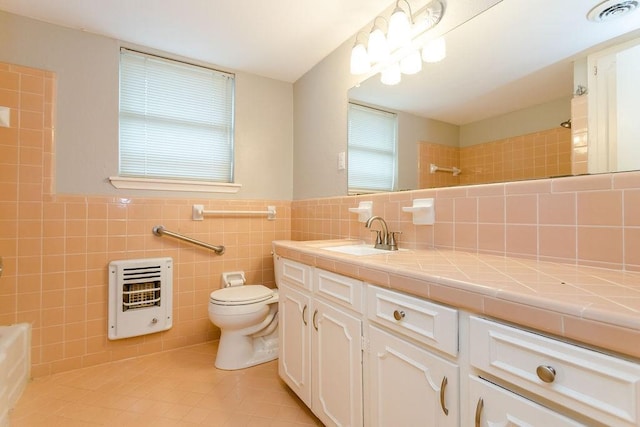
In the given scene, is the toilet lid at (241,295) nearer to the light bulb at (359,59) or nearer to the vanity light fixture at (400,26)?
the light bulb at (359,59)

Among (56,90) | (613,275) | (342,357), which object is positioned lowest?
(342,357)

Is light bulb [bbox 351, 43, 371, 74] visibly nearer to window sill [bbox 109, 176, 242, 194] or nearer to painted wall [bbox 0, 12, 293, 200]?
window sill [bbox 109, 176, 242, 194]

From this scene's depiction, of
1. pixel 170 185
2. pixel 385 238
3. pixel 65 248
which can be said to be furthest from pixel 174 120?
pixel 385 238

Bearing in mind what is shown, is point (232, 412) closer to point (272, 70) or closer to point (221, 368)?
point (221, 368)

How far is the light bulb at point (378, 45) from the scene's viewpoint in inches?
65.6

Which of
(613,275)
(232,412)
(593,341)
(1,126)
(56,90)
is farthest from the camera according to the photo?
(56,90)

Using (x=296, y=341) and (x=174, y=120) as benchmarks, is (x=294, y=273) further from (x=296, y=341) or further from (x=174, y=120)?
(x=174, y=120)

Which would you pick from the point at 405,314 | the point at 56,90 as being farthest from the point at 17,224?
the point at 405,314

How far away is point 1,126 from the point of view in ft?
5.58

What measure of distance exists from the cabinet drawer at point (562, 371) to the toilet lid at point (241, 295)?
1.48 metres

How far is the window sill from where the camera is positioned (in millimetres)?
2012

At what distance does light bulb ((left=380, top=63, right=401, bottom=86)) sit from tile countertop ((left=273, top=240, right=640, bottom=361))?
1098 millimetres

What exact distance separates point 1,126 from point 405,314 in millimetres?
2414

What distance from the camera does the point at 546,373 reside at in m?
0.56
